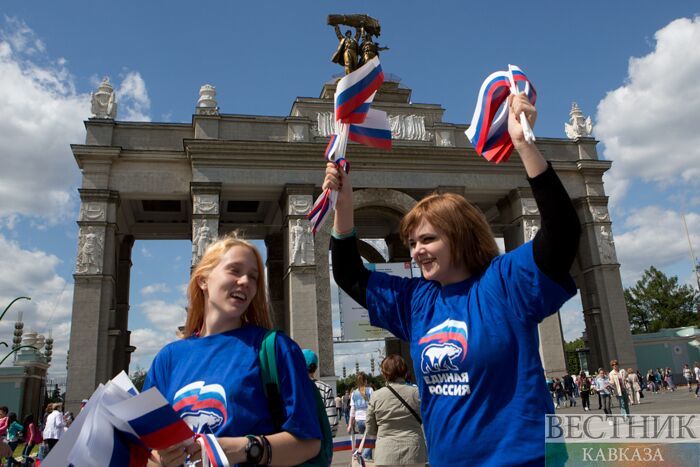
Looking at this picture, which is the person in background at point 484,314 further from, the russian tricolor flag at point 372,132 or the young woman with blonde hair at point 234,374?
the russian tricolor flag at point 372,132

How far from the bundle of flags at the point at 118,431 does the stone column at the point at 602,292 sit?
25.2 meters

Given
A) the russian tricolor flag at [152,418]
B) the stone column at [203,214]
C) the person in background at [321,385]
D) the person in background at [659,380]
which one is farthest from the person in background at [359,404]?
the person in background at [659,380]

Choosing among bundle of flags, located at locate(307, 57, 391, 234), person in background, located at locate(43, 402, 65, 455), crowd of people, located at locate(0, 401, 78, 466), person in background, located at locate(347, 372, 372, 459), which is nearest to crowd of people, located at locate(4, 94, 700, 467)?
bundle of flags, located at locate(307, 57, 391, 234)

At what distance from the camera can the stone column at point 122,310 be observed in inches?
916

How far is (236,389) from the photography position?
2.26 m

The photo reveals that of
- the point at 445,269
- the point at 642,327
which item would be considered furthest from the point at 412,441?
the point at 642,327

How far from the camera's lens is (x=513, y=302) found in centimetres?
221

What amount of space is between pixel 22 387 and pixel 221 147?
15.2 metres

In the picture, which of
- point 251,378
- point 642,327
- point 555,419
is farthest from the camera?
point 642,327

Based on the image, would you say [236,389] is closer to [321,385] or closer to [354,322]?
[321,385]

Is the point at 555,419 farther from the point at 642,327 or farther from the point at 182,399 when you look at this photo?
the point at 642,327

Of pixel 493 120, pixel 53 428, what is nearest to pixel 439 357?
pixel 493 120

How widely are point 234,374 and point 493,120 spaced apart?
1991 mm

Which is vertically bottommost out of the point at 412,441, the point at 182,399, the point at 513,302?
the point at 412,441
